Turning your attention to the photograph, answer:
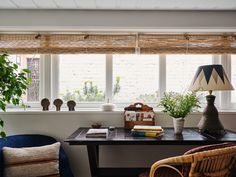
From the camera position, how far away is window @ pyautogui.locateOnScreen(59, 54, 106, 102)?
2.71m

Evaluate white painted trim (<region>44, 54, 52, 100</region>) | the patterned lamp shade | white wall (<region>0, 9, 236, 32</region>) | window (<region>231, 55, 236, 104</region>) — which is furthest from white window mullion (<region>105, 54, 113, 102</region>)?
window (<region>231, 55, 236, 104</region>)

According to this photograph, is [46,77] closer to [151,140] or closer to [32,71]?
[32,71]

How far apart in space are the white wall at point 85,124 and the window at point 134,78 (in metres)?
0.34

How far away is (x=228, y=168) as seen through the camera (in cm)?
148

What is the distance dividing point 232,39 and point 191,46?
493 mm

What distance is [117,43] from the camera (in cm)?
257

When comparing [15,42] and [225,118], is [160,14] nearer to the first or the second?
[225,118]

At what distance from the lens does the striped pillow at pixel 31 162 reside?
1.96 meters

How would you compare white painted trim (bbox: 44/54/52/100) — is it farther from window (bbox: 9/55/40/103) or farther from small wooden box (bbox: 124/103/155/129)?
small wooden box (bbox: 124/103/155/129)

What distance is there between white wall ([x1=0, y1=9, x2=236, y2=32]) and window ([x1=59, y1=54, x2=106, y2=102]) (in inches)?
16.4

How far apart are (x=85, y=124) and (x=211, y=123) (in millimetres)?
1320

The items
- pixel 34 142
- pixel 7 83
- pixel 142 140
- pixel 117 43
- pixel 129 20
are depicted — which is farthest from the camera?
pixel 117 43

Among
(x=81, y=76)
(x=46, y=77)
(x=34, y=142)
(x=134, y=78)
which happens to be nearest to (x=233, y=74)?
(x=134, y=78)

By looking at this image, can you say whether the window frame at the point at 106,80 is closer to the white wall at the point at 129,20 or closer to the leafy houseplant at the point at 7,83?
the white wall at the point at 129,20
